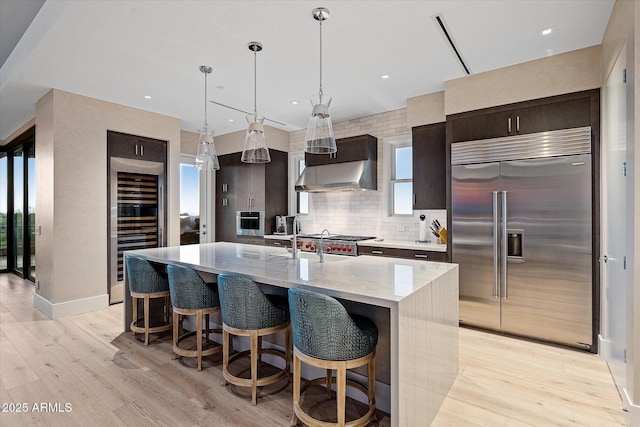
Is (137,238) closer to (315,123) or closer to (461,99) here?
(315,123)

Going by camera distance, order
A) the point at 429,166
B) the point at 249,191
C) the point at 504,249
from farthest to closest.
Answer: the point at 249,191 < the point at 429,166 < the point at 504,249

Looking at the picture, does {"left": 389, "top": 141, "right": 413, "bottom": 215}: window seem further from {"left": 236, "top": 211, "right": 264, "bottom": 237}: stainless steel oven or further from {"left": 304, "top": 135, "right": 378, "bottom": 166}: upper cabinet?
{"left": 236, "top": 211, "right": 264, "bottom": 237}: stainless steel oven

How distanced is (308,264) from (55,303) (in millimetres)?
3519

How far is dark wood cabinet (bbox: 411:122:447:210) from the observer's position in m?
4.17

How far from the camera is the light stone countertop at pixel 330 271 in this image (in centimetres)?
183

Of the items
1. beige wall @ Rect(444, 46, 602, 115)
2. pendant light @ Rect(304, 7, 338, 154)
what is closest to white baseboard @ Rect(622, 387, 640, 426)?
pendant light @ Rect(304, 7, 338, 154)

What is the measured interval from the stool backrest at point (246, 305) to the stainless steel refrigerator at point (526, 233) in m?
2.38

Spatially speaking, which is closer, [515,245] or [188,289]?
[188,289]

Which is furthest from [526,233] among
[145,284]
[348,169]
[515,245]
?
[145,284]

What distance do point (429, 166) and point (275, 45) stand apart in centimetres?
236

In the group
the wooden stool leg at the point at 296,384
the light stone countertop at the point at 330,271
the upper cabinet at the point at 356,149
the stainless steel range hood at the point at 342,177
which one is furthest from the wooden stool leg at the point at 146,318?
the upper cabinet at the point at 356,149

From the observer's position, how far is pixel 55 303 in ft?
13.5

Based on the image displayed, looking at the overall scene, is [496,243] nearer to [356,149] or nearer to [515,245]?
[515,245]

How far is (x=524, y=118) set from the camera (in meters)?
3.40
